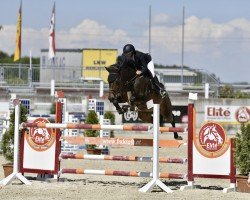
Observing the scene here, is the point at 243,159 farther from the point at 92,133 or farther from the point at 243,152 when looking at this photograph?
the point at 92,133

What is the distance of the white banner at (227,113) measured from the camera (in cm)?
2766

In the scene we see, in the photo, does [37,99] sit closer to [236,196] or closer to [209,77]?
[209,77]

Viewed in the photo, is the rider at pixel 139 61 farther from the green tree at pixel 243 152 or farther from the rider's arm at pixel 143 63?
the green tree at pixel 243 152

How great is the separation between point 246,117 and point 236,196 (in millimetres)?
19189

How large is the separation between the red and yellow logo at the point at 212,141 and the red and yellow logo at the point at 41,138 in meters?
2.20

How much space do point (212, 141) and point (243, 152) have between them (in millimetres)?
441

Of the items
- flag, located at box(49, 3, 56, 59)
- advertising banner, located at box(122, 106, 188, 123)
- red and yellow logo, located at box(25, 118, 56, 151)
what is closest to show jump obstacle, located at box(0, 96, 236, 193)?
red and yellow logo, located at box(25, 118, 56, 151)

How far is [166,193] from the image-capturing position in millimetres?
9031

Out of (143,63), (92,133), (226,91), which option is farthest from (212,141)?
(226,91)

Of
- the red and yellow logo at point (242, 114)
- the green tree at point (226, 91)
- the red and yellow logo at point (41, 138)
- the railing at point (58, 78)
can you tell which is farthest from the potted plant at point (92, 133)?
the green tree at point (226, 91)

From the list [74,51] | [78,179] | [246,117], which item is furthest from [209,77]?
[78,179]

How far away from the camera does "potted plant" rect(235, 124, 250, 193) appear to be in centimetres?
906

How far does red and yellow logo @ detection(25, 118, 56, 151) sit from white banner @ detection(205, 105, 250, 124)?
58.9 feet

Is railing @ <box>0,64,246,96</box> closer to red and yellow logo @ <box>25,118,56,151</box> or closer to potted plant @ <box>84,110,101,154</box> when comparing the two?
potted plant @ <box>84,110,101,154</box>
